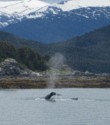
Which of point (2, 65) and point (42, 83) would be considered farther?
point (2, 65)
